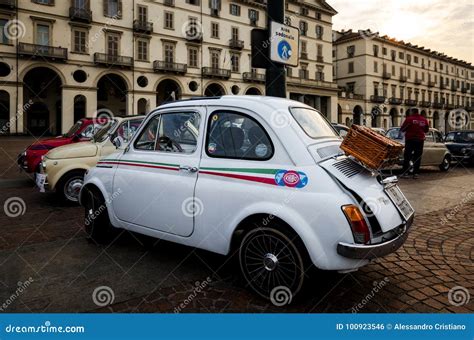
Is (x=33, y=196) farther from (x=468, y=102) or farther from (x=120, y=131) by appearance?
(x=468, y=102)

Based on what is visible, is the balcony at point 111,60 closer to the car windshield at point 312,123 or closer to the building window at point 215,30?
the building window at point 215,30

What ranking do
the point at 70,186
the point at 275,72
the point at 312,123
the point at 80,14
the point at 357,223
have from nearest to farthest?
the point at 357,223, the point at 312,123, the point at 275,72, the point at 70,186, the point at 80,14

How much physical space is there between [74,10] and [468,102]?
304 feet

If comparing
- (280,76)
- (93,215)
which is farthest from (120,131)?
(280,76)

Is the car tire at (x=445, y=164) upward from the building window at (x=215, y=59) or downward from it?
downward

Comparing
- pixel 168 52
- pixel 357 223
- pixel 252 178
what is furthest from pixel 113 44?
pixel 357 223

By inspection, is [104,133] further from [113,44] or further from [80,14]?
[113,44]

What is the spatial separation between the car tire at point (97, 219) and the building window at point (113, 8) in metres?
35.9

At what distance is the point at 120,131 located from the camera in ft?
24.2

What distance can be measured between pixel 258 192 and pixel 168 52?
127 ft

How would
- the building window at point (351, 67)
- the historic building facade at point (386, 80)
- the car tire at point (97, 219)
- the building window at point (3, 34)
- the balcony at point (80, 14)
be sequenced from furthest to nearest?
the building window at point (351, 67), the historic building facade at point (386, 80), the balcony at point (80, 14), the building window at point (3, 34), the car tire at point (97, 219)

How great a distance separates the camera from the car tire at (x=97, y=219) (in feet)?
14.6

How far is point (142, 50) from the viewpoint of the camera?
36.9 meters

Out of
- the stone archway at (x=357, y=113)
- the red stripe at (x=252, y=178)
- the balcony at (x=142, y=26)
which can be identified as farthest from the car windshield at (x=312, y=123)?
the stone archway at (x=357, y=113)
